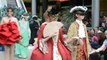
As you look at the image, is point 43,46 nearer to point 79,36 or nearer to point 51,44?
point 51,44

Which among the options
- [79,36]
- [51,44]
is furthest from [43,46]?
[79,36]

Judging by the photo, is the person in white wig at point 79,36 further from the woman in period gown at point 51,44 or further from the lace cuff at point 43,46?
the lace cuff at point 43,46

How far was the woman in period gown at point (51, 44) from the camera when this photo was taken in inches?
284

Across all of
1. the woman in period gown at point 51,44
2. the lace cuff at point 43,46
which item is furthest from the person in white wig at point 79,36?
the lace cuff at point 43,46

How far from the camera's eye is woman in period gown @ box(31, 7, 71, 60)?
7207mm

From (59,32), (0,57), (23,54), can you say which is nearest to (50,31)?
(59,32)

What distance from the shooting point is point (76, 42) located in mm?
7809

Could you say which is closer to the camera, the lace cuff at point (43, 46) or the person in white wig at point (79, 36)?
the lace cuff at point (43, 46)

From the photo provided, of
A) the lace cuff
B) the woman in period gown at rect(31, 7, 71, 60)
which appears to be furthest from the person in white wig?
the lace cuff

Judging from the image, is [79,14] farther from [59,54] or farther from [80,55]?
[59,54]

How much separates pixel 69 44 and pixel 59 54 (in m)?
0.35

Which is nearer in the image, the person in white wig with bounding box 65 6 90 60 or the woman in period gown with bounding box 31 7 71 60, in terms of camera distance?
the woman in period gown with bounding box 31 7 71 60

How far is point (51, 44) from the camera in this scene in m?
7.34

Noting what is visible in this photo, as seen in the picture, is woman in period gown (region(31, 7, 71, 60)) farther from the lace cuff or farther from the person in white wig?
the person in white wig
